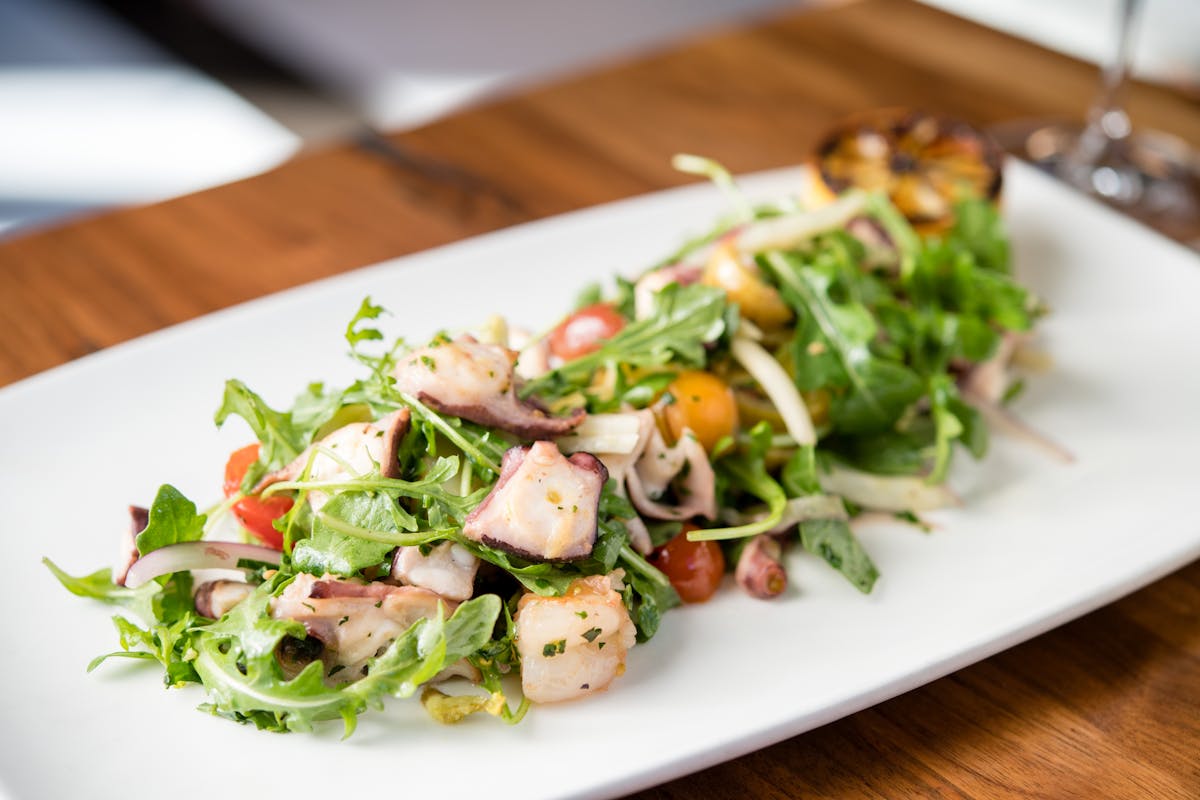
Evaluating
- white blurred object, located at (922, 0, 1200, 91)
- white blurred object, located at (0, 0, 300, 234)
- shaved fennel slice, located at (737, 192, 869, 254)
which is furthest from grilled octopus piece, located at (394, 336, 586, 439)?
white blurred object, located at (0, 0, 300, 234)

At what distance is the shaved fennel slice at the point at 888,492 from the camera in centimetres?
204

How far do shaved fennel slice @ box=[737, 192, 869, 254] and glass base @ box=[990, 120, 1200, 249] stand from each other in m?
1.15

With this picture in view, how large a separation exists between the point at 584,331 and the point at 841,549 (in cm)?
57

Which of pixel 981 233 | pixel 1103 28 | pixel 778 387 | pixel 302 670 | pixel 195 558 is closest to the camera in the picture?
pixel 302 670

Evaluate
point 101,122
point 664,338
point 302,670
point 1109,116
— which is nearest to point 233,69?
point 101,122

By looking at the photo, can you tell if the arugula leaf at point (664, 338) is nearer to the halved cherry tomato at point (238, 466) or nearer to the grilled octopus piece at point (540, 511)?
the grilled octopus piece at point (540, 511)

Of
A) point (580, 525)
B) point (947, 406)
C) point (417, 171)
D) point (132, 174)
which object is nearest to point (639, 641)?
point (580, 525)

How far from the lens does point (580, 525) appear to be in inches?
64.6

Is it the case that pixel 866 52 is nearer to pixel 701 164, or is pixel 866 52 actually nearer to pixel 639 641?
pixel 701 164

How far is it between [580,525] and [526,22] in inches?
217

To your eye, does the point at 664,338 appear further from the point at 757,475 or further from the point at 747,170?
the point at 747,170

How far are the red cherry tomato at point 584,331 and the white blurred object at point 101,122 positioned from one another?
3621 millimetres

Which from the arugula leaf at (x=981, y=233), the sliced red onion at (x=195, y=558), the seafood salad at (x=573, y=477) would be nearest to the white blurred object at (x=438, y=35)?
the arugula leaf at (x=981, y=233)

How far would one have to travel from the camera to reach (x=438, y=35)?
21.5ft
